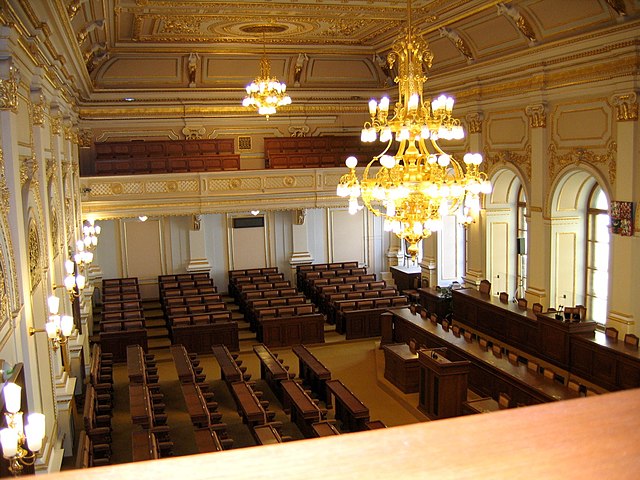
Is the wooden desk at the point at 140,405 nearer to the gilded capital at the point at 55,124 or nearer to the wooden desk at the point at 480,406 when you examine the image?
the gilded capital at the point at 55,124

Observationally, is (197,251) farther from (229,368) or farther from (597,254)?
(597,254)

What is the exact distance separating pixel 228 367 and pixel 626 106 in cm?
862

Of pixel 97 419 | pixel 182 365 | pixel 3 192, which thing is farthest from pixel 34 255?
pixel 182 365

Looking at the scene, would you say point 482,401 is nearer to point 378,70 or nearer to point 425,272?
point 425,272

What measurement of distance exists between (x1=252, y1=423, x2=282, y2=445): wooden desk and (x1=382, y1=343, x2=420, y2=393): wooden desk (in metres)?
3.54

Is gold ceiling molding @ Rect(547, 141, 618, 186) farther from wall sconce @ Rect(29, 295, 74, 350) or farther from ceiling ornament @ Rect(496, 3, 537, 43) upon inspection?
wall sconce @ Rect(29, 295, 74, 350)

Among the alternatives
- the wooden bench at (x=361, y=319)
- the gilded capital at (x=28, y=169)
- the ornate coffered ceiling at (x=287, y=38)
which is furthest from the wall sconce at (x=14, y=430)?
the wooden bench at (x=361, y=319)

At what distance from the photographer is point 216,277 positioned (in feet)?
69.2

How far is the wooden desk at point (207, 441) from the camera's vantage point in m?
8.52

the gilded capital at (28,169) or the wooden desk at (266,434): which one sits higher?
the gilded capital at (28,169)

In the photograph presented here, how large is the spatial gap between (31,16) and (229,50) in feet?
38.7

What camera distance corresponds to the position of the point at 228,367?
12.3 m

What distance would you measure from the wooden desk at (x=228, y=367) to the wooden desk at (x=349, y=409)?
5.54 ft

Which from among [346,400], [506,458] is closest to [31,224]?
[346,400]
